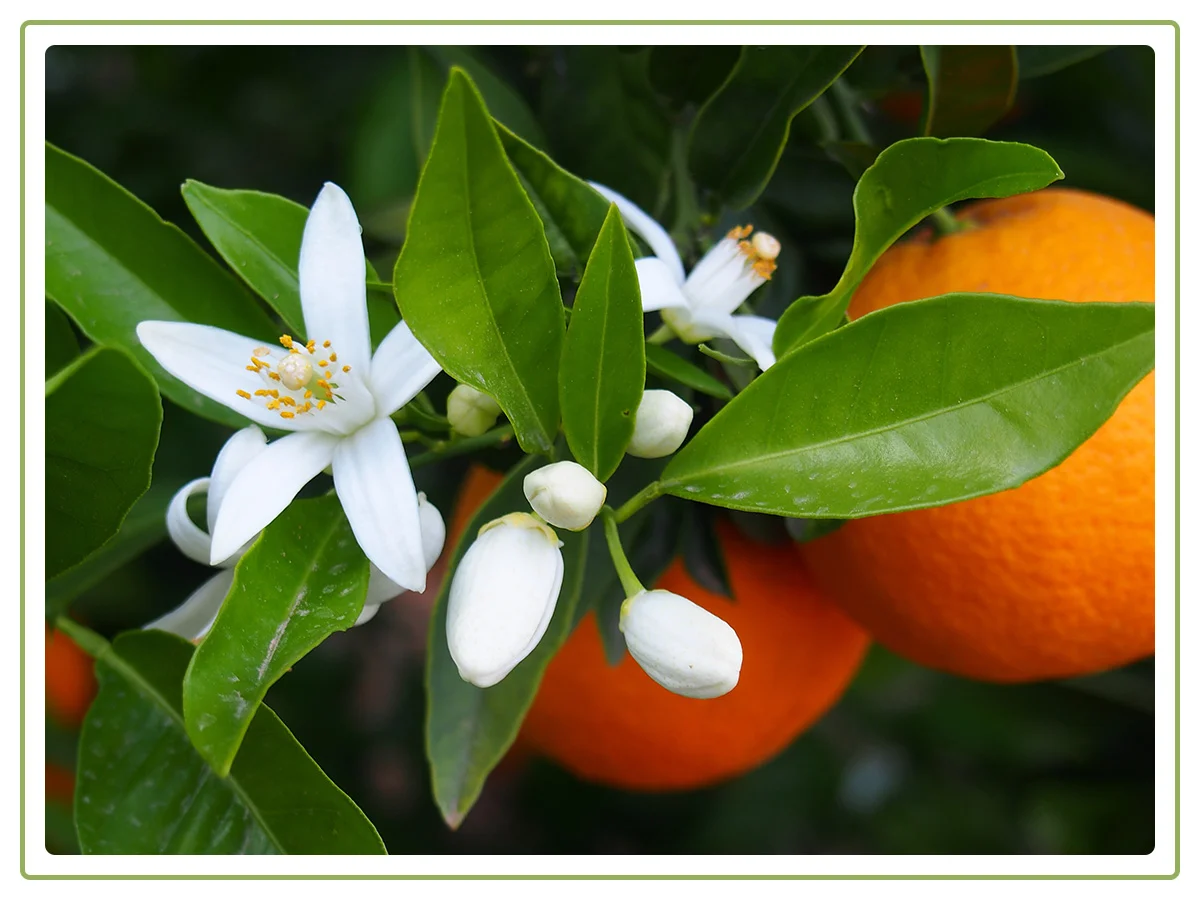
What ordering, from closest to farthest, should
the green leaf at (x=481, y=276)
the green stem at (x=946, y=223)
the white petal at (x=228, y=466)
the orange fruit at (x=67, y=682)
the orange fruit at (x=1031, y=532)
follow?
the green leaf at (x=481, y=276) → the white petal at (x=228, y=466) → the orange fruit at (x=1031, y=532) → the green stem at (x=946, y=223) → the orange fruit at (x=67, y=682)

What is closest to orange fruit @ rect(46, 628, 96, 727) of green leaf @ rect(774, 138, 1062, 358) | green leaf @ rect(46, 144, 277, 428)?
green leaf @ rect(46, 144, 277, 428)

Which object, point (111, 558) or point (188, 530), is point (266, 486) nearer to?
point (188, 530)

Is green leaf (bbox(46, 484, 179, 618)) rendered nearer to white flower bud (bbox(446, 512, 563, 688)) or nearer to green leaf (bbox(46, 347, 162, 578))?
green leaf (bbox(46, 347, 162, 578))

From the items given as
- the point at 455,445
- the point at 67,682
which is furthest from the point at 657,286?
the point at 67,682

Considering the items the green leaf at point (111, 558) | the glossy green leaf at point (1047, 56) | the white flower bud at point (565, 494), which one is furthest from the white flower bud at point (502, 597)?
the glossy green leaf at point (1047, 56)

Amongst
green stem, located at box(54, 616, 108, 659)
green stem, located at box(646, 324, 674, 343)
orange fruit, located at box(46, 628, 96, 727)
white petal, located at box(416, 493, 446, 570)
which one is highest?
green stem, located at box(646, 324, 674, 343)

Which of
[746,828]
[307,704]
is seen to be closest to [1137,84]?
[746,828]

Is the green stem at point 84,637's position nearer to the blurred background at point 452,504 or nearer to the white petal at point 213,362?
the blurred background at point 452,504
